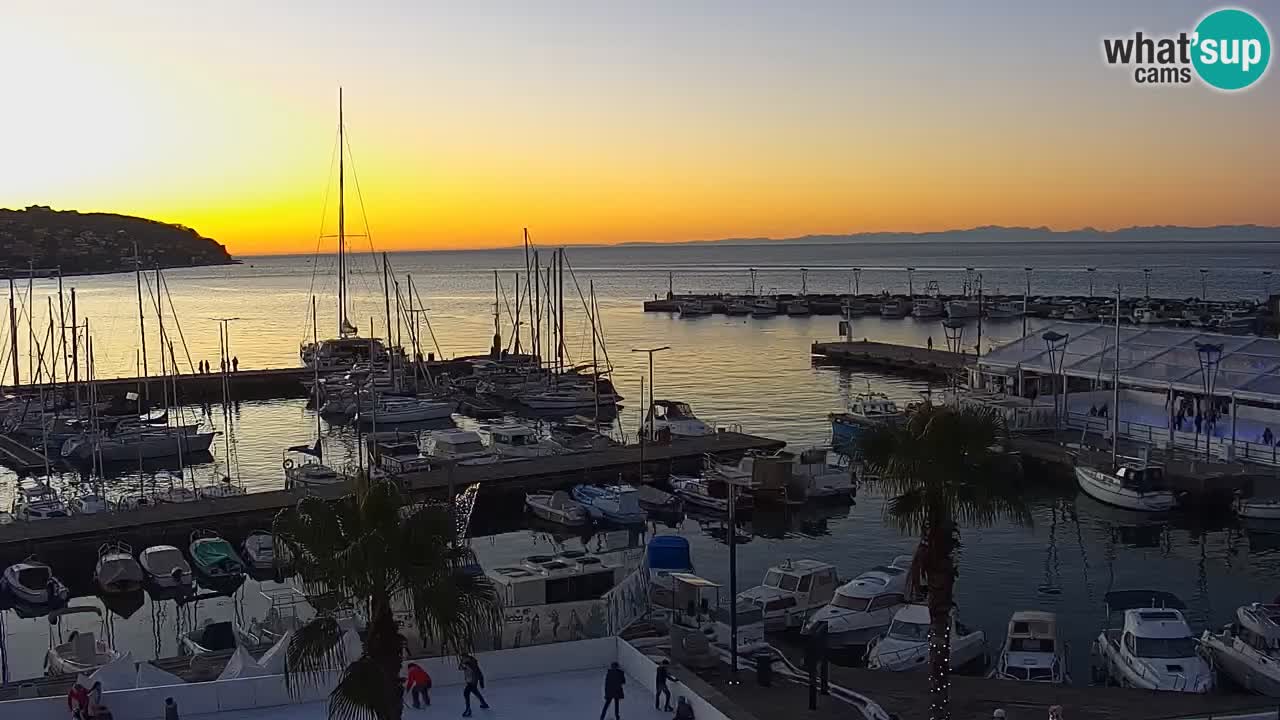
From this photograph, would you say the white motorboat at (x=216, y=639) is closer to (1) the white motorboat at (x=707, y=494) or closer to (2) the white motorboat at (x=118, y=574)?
(2) the white motorboat at (x=118, y=574)

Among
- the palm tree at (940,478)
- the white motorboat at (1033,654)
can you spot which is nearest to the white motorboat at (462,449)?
the white motorboat at (1033,654)

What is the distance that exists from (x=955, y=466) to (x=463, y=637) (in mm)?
6968

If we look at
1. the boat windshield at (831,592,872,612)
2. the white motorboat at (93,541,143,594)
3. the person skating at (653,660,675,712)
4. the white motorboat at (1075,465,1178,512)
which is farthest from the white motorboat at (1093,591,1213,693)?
the white motorboat at (93,541,143,594)

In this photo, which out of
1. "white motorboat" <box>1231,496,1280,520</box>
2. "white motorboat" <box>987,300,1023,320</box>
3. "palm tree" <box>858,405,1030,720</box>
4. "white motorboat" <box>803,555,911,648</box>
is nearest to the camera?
"palm tree" <box>858,405,1030,720</box>

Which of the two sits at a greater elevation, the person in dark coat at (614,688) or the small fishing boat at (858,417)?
the person in dark coat at (614,688)

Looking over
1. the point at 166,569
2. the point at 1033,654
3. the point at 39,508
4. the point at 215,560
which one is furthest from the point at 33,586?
the point at 1033,654

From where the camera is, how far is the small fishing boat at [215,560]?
33875 millimetres

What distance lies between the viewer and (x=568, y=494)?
42906 mm

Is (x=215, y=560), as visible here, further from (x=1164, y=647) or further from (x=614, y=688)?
(x=1164, y=647)

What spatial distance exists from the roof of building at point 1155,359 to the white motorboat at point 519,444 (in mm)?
21078

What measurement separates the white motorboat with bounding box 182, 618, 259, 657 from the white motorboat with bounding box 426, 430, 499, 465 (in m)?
20.1

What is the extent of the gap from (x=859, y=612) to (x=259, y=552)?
1828 cm

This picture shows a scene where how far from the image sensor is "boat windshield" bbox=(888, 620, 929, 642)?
80.5 feet

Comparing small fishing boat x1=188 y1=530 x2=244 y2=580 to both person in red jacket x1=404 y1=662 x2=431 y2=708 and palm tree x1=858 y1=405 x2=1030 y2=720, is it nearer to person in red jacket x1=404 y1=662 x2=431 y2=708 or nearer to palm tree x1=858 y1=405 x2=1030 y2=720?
person in red jacket x1=404 y1=662 x2=431 y2=708
